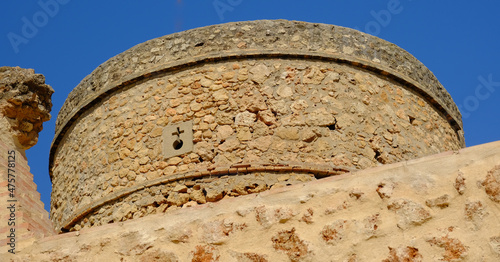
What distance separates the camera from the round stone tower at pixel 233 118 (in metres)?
8.75

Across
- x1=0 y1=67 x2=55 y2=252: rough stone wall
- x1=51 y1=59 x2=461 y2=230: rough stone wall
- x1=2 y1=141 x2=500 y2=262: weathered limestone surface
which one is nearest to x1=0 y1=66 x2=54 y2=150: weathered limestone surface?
x1=0 y1=67 x2=55 y2=252: rough stone wall

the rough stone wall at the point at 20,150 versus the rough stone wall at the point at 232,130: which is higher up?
the rough stone wall at the point at 232,130

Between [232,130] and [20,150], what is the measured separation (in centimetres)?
367

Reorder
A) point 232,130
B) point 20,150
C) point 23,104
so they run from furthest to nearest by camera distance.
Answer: point 232,130 → point 23,104 → point 20,150

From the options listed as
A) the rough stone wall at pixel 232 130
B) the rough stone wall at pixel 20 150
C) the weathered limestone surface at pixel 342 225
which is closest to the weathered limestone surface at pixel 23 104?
the rough stone wall at pixel 20 150

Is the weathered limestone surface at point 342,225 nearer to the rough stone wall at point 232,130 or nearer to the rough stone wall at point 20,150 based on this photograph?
the rough stone wall at point 20,150

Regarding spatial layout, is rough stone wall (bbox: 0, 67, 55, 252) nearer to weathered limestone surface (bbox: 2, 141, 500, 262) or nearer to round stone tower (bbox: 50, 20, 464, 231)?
weathered limestone surface (bbox: 2, 141, 500, 262)

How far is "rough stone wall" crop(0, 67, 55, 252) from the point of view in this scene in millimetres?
4750

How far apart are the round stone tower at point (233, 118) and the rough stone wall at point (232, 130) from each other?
0.01m

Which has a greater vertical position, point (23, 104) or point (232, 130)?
point (232, 130)

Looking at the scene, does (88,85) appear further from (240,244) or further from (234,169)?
(240,244)

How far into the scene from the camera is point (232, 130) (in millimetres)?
8906

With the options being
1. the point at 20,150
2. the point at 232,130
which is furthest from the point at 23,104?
the point at 232,130

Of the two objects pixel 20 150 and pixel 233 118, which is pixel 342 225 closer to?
pixel 20 150
